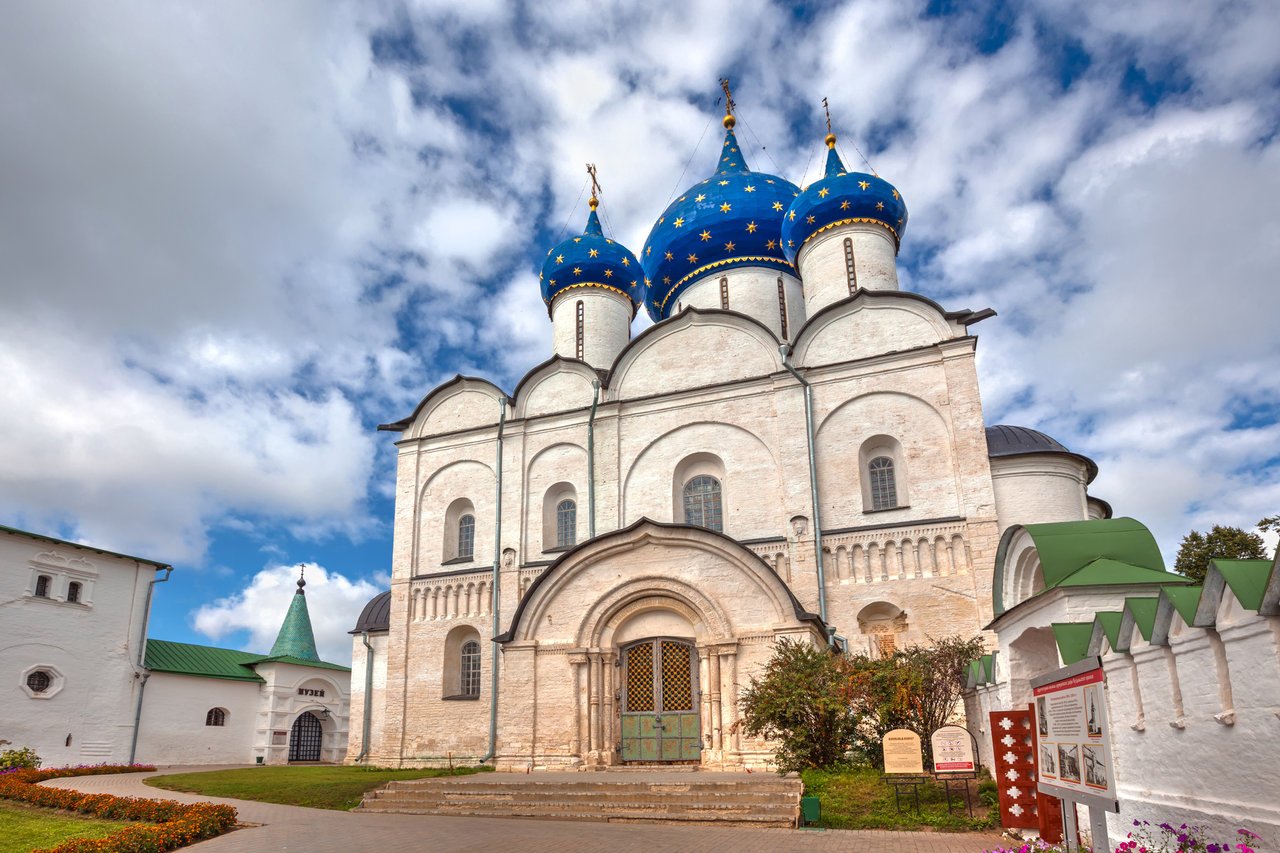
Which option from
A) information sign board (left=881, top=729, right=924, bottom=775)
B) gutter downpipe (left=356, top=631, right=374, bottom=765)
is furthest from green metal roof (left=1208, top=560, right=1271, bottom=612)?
gutter downpipe (left=356, top=631, right=374, bottom=765)

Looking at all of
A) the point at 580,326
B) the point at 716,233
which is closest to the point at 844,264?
the point at 716,233

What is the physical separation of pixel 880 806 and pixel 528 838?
402cm

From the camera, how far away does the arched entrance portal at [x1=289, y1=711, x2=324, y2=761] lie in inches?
1058

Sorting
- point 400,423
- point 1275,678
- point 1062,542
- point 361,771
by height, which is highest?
point 400,423

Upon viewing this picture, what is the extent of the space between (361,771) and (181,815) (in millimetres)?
8401

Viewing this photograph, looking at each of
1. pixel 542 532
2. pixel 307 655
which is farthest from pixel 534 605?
pixel 307 655

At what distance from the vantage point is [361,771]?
18.0 m

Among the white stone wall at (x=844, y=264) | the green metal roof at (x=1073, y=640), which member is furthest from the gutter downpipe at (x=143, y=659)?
the green metal roof at (x=1073, y=640)

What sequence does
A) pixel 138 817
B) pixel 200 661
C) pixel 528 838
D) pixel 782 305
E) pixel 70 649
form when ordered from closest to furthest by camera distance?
1. pixel 528 838
2. pixel 138 817
3. pixel 70 649
4. pixel 782 305
5. pixel 200 661

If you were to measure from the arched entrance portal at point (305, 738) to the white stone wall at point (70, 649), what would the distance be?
5.53 metres

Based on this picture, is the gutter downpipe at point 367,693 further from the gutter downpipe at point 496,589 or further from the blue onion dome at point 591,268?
the blue onion dome at point 591,268

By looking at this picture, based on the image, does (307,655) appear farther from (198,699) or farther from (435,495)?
(435,495)

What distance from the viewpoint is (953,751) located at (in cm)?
977

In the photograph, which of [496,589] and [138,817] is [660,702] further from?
[138,817]
